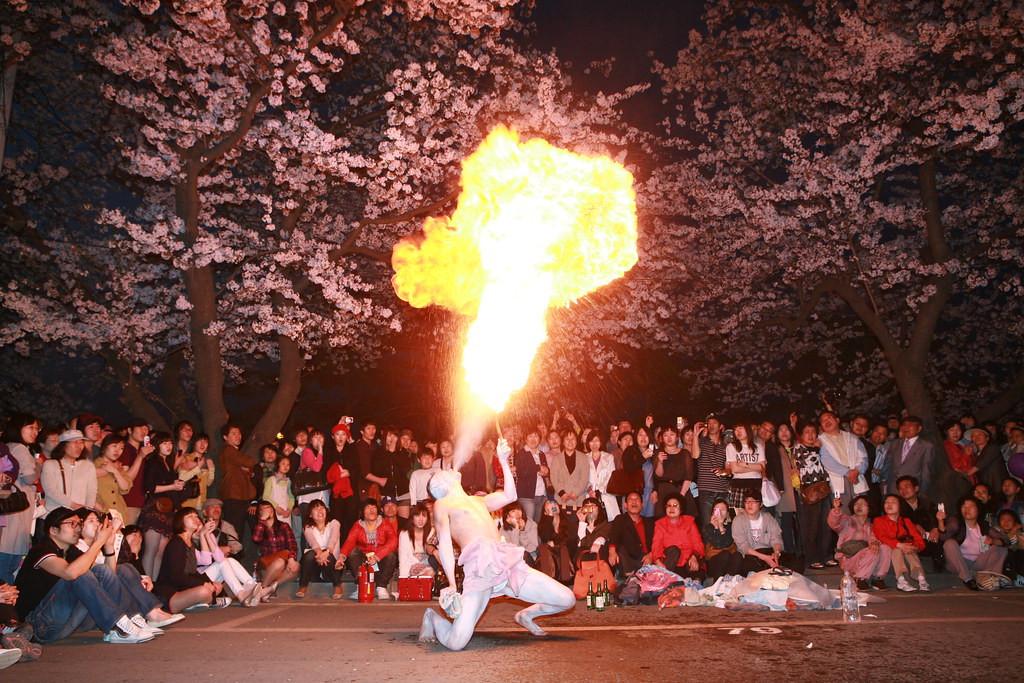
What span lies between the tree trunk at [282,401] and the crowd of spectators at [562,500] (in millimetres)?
2760

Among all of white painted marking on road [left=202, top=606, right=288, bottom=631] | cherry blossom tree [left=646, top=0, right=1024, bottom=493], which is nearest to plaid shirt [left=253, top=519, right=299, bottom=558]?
white painted marking on road [left=202, top=606, right=288, bottom=631]

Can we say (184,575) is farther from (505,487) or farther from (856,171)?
(856,171)

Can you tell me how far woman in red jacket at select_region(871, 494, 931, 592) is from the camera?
12.2m

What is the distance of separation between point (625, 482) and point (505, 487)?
5.26m

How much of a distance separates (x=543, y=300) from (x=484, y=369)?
1.67 metres

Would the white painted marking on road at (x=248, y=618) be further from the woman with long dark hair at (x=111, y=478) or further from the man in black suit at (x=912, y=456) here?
the man in black suit at (x=912, y=456)

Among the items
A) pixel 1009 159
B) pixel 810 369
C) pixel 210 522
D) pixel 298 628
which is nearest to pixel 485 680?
pixel 298 628

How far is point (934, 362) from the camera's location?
26938 millimetres

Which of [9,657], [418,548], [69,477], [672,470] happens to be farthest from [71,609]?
[672,470]

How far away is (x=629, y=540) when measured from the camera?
12.9 metres

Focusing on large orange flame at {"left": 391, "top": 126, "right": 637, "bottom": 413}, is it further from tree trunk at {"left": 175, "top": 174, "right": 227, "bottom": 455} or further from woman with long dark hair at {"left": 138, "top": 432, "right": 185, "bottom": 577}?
woman with long dark hair at {"left": 138, "top": 432, "right": 185, "bottom": 577}

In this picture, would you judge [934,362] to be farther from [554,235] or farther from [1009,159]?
[554,235]

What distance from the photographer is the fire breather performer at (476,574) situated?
8.27m

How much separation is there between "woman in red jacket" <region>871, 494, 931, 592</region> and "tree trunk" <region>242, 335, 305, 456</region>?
11.2 m
